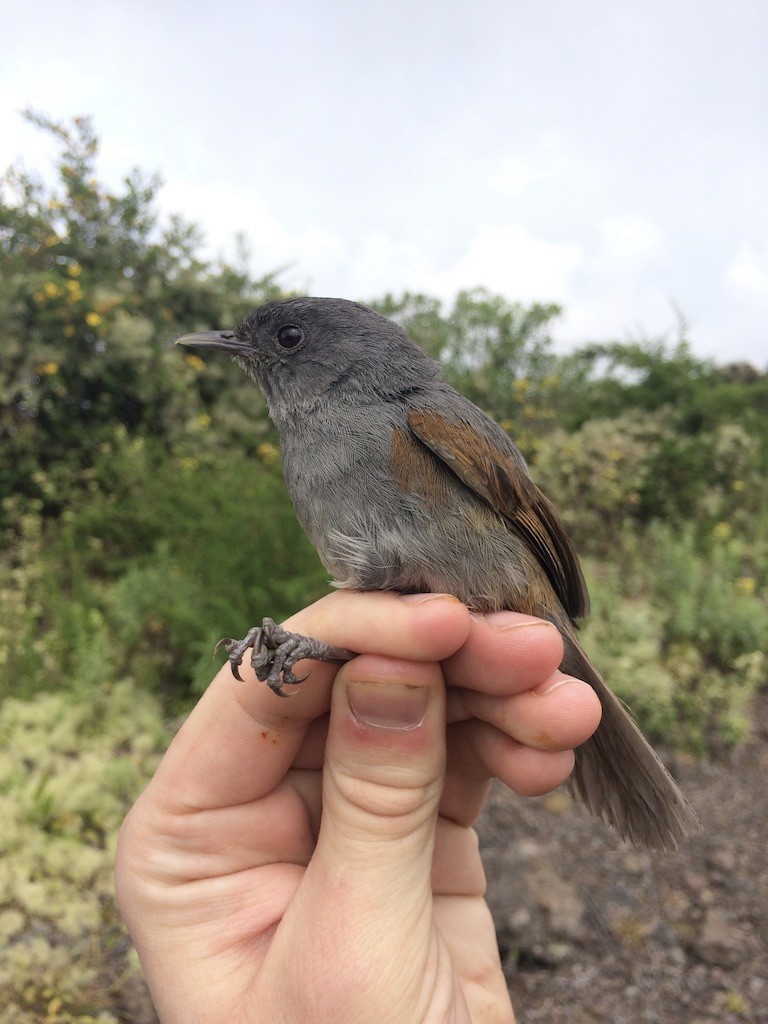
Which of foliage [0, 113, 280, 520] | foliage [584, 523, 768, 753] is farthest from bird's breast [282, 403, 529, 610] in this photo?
foliage [0, 113, 280, 520]

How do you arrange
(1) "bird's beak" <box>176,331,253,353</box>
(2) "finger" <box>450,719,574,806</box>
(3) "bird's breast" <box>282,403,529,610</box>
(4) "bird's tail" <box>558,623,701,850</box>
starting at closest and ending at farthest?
(3) "bird's breast" <box>282,403,529,610</box> < (2) "finger" <box>450,719,574,806</box> < (4) "bird's tail" <box>558,623,701,850</box> < (1) "bird's beak" <box>176,331,253,353</box>

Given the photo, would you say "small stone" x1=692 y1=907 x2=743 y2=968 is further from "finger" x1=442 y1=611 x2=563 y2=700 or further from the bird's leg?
the bird's leg

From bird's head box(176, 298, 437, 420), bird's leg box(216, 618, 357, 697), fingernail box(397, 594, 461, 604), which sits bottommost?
bird's leg box(216, 618, 357, 697)

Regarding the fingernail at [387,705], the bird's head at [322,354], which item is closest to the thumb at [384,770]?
the fingernail at [387,705]

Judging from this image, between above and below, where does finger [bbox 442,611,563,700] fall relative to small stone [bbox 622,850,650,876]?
above

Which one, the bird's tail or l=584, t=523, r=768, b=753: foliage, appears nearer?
the bird's tail

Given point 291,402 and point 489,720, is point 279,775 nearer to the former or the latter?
point 489,720

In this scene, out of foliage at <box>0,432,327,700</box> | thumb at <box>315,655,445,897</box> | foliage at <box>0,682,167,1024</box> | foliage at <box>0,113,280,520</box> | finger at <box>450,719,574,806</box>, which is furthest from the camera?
foliage at <box>0,113,280,520</box>
